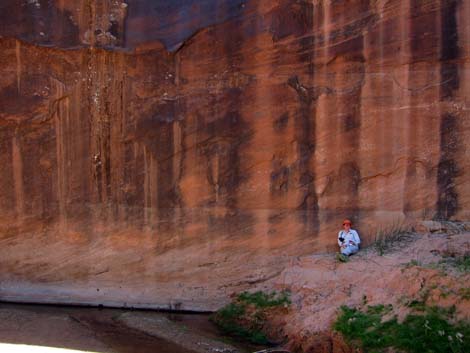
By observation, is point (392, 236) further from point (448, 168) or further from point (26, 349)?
point (26, 349)

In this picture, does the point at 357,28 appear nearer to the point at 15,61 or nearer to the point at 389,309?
the point at 389,309

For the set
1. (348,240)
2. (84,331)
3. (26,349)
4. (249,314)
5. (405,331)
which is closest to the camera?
(405,331)

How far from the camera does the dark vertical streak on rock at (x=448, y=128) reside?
830 cm

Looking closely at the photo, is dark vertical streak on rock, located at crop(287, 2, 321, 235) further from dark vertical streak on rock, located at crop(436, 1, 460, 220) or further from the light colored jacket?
dark vertical streak on rock, located at crop(436, 1, 460, 220)

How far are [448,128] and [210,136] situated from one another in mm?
3173

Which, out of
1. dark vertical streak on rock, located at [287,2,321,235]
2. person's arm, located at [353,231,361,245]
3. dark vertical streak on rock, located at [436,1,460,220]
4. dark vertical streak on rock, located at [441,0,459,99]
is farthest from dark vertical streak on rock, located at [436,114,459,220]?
dark vertical streak on rock, located at [287,2,321,235]

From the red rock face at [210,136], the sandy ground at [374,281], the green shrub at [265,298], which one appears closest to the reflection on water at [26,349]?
the red rock face at [210,136]

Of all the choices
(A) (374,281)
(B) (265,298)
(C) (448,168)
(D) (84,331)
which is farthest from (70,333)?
(C) (448,168)

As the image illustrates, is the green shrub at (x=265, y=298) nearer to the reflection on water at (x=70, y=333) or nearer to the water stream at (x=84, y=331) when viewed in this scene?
the water stream at (x=84, y=331)

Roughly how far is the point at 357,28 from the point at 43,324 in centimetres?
556

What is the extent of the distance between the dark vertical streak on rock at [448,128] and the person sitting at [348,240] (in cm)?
113

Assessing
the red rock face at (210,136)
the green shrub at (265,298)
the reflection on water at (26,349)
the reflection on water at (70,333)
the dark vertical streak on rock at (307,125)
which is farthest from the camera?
the dark vertical streak on rock at (307,125)

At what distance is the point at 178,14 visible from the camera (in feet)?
28.6

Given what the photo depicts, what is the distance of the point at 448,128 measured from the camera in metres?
8.32
